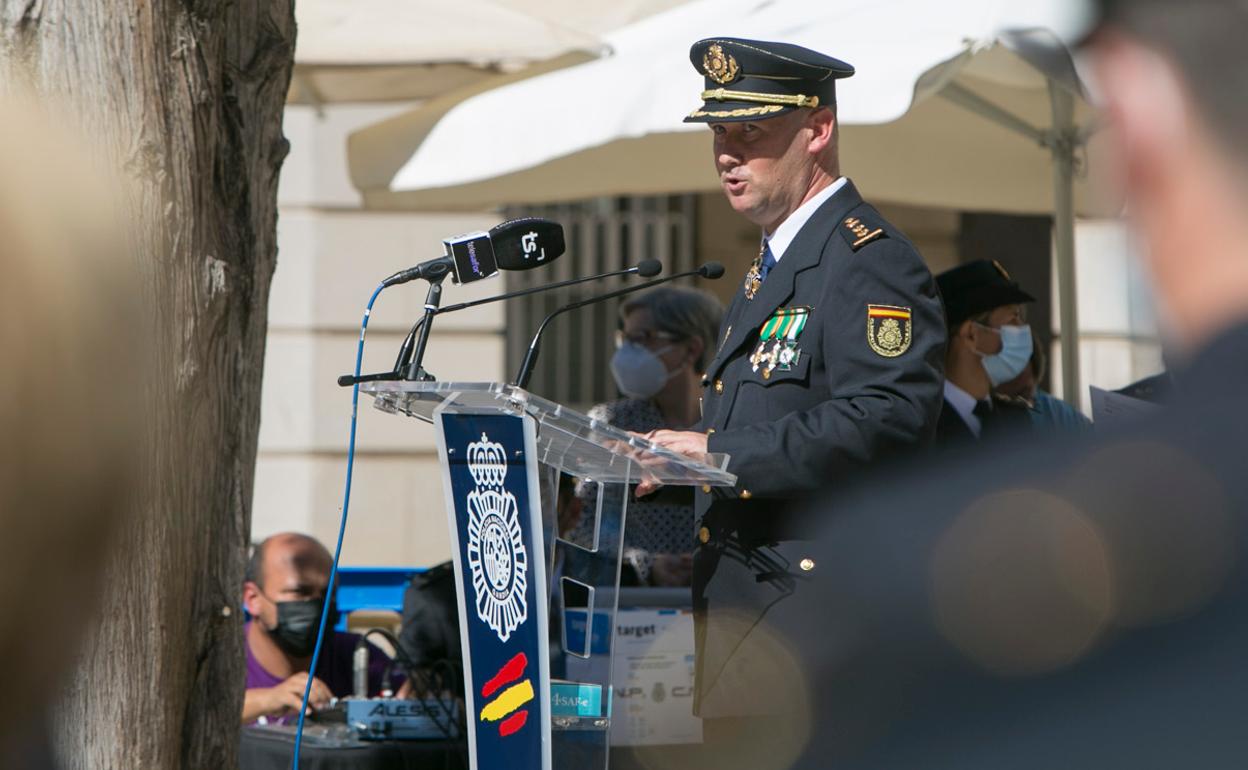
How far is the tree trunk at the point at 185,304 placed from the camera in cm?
336

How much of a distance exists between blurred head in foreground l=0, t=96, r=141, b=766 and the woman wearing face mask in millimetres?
4897

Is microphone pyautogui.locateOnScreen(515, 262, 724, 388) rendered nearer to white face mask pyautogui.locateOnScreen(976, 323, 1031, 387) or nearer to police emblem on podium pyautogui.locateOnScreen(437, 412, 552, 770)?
police emblem on podium pyautogui.locateOnScreen(437, 412, 552, 770)

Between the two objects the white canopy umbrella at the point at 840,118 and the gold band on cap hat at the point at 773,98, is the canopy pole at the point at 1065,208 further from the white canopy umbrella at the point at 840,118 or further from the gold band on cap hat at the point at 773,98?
the gold band on cap hat at the point at 773,98

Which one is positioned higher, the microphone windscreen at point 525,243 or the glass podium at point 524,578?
the microphone windscreen at point 525,243

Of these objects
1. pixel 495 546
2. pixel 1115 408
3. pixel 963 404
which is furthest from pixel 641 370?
pixel 1115 408

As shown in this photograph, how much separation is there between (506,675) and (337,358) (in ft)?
20.9

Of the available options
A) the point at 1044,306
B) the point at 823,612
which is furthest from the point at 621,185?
the point at 823,612

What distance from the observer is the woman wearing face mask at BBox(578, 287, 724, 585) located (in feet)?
19.2

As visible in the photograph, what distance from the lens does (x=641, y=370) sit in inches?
235

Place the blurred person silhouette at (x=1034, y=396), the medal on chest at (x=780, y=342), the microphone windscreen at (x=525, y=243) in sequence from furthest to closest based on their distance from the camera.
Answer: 1. the blurred person silhouette at (x=1034, y=396)
2. the microphone windscreen at (x=525, y=243)
3. the medal on chest at (x=780, y=342)

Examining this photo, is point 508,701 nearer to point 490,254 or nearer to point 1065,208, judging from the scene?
point 490,254

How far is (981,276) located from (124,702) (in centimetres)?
286

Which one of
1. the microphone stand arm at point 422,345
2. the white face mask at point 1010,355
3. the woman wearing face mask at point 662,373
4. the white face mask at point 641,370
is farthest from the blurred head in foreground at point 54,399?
the white face mask at point 641,370

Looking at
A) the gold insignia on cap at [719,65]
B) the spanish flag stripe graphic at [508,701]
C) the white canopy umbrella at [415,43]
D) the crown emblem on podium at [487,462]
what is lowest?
the spanish flag stripe graphic at [508,701]
